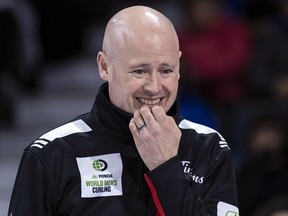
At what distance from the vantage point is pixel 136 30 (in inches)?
118

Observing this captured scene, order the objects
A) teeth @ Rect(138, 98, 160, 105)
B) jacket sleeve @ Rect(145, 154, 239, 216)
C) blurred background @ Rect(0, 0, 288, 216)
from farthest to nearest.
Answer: blurred background @ Rect(0, 0, 288, 216) → teeth @ Rect(138, 98, 160, 105) → jacket sleeve @ Rect(145, 154, 239, 216)

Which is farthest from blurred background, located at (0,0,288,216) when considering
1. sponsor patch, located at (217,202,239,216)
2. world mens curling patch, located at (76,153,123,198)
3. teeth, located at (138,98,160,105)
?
teeth, located at (138,98,160,105)

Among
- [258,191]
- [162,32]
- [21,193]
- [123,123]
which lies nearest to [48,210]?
[21,193]

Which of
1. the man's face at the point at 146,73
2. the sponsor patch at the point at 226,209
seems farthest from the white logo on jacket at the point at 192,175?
the man's face at the point at 146,73

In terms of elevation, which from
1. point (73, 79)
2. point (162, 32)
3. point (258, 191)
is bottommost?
point (258, 191)

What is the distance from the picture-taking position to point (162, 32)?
302cm

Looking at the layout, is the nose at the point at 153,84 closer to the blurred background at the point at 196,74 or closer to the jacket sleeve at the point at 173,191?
the jacket sleeve at the point at 173,191

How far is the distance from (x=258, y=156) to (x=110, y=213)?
296 centimetres

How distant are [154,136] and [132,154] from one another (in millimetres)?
198

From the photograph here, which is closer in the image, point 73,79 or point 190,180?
point 190,180

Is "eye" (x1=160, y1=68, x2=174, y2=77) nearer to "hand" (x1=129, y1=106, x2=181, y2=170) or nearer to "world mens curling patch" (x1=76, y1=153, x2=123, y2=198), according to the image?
"hand" (x1=129, y1=106, x2=181, y2=170)

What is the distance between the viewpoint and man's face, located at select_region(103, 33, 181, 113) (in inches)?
117

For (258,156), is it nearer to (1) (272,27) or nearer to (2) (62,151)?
(1) (272,27)

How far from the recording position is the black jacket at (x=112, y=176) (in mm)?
2934
